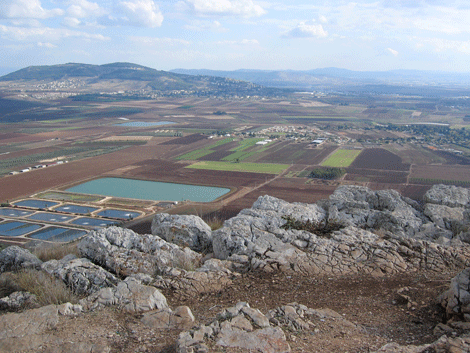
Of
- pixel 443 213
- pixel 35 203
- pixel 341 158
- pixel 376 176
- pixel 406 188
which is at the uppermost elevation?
pixel 443 213

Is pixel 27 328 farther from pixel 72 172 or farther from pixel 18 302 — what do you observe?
pixel 72 172

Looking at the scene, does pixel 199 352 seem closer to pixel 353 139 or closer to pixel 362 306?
pixel 362 306

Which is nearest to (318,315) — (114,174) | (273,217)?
(273,217)

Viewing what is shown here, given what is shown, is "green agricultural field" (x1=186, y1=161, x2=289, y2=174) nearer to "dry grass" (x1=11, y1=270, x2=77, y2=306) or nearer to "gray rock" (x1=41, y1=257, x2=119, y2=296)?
"gray rock" (x1=41, y1=257, x2=119, y2=296)

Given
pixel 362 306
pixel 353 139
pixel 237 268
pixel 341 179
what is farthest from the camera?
pixel 353 139

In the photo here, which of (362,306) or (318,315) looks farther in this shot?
(362,306)

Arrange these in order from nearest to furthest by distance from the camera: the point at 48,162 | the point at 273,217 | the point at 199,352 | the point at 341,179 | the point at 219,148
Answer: the point at 199,352, the point at 273,217, the point at 341,179, the point at 48,162, the point at 219,148

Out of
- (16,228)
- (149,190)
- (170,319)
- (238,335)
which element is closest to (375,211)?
(238,335)
